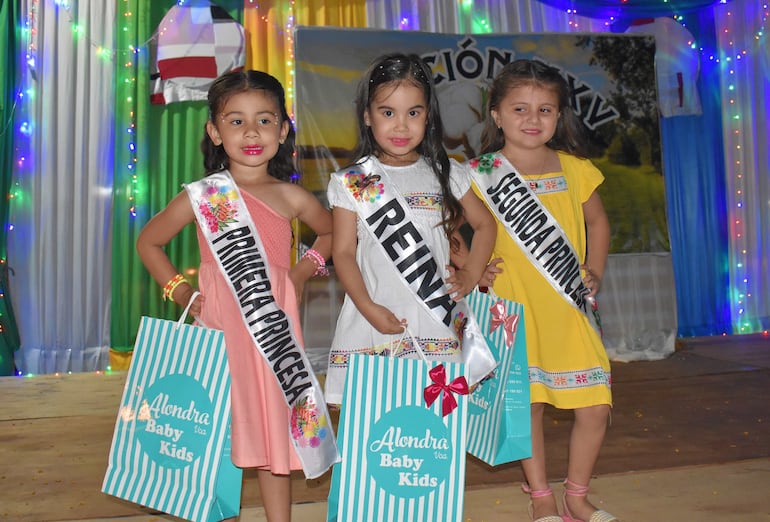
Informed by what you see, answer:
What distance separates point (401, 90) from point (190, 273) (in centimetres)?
336

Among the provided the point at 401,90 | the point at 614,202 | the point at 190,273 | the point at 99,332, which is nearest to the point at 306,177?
the point at 190,273

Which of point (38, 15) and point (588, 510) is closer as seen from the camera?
point (588, 510)

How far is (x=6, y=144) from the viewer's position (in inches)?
184

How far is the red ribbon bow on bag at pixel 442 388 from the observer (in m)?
1.72

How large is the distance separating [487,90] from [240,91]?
10.8ft

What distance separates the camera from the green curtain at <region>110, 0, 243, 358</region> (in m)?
4.83

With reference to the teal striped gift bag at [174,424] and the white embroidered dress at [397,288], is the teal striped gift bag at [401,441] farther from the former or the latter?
the teal striped gift bag at [174,424]

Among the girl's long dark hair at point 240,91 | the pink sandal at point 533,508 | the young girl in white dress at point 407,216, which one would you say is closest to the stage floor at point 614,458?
the pink sandal at point 533,508

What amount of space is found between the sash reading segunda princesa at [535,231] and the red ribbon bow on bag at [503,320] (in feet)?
0.61

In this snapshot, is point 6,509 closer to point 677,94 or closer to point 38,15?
point 38,15

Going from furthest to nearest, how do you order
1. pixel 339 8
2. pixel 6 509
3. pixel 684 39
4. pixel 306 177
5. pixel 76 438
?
pixel 684 39, pixel 339 8, pixel 306 177, pixel 76 438, pixel 6 509

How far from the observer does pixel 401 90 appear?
73.8 inches

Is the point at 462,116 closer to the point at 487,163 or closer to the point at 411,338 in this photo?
the point at 487,163

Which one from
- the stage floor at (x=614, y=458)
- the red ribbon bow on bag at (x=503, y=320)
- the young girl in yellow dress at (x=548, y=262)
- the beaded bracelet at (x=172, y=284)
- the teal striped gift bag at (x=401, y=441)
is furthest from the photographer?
the stage floor at (x=614, y=458)
